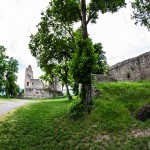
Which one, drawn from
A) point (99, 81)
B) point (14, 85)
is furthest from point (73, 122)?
point (14, 85)

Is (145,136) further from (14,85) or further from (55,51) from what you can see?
(14,85)

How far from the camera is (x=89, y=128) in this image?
44.6 ft

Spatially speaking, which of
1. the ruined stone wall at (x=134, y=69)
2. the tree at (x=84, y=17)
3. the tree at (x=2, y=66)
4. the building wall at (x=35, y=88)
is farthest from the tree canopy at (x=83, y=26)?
the building wall at (x=35, y=88)

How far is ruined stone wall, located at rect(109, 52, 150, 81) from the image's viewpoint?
73.2 ft

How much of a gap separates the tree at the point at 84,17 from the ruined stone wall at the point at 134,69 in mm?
5656

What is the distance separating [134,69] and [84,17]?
28.0 feet

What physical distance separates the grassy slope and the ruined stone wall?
4855 mm

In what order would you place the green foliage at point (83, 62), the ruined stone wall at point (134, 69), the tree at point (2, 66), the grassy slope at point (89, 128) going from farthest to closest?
the tree at point (2, 66) < the ruined stone wall at point (134, 69) < the green foliage at point (83, 62) < the grassy slope at point (89, 128)

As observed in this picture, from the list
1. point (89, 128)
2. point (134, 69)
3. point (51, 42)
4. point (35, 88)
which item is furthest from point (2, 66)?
point (89, 128)

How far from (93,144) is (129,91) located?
689cm

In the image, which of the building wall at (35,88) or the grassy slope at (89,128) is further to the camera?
the building wall at (35,88)

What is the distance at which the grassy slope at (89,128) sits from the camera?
11.9m

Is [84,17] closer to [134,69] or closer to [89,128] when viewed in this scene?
[89,128]

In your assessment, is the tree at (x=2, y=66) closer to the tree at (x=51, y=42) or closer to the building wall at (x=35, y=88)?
the building wall at (x=35, y=88)
